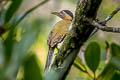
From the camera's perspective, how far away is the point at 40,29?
1.93ft

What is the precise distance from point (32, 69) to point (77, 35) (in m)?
0.52

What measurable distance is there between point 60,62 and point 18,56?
0.51 meters

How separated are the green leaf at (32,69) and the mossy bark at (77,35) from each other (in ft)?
1.26

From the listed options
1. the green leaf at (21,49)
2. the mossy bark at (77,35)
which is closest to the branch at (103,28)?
the mossy bark at (77,35)

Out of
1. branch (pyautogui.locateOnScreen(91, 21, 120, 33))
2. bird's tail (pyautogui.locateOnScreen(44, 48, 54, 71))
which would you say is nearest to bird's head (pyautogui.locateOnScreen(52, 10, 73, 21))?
bird's tail (pyautogui.locateOnScreen(44, 48, 54, 71))

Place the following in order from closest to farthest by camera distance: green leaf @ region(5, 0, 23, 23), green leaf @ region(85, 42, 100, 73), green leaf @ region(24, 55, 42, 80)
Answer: green leaf @ region(24, 55, 42, 80) < green leaf @ region(5, 0, 23, 23) < green leaf @ region(85, 42, 100, 73)

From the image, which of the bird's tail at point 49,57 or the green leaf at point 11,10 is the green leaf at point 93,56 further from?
the green leaf at point 11,10

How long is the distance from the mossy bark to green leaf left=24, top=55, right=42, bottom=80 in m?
0.38

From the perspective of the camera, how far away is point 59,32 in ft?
3.91

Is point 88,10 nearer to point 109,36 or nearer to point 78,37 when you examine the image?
point 78,37

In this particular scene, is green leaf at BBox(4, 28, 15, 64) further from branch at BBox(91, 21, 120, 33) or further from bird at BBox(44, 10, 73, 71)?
bird at BBox(44, 10, 73, 71)

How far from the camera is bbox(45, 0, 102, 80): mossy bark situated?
95 centimetres

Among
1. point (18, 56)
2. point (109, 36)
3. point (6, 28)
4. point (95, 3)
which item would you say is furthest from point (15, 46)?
point (109, 36)

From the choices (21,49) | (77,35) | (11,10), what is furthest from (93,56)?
(21,49)
